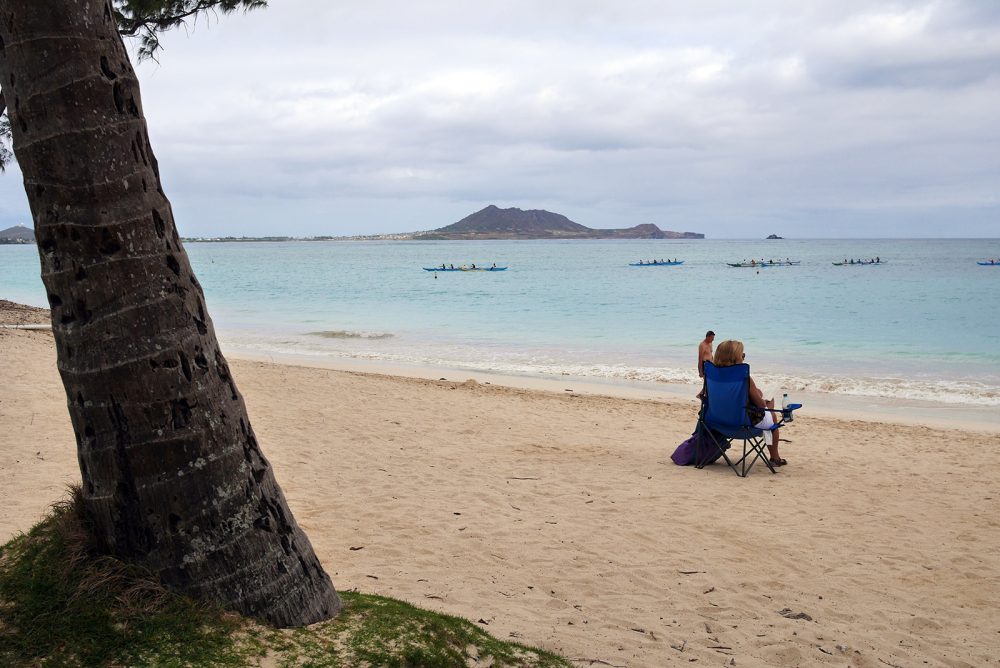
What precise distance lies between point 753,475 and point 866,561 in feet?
8.12

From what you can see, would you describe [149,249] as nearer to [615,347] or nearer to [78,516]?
[78,516]

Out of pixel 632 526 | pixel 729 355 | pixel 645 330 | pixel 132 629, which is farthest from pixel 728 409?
pixel 645 330

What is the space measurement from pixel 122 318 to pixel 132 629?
1.01 m

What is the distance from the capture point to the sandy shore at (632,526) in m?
4.04

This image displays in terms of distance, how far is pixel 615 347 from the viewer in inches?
860

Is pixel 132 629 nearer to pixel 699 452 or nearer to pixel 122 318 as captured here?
pixel 122 318

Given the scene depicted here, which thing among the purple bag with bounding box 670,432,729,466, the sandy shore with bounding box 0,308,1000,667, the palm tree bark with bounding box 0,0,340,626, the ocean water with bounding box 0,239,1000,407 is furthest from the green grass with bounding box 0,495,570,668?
the ocean water with bounding box 0,239,1000,407

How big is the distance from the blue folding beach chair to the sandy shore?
353mm

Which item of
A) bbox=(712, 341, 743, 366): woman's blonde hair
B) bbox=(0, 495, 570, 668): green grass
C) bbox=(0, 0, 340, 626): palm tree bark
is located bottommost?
bbox=(0, 495, 570, 668): green grass

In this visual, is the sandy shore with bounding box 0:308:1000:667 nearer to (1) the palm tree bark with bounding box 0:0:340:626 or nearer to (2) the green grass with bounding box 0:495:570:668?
(2) the green grass with bounding box 0:495:570:668

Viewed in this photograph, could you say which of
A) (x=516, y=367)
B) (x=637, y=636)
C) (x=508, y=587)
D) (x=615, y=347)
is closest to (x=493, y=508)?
(x=508, y=587)

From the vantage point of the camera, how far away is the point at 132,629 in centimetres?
257

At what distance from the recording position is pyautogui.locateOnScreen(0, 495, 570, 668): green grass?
8.21ft

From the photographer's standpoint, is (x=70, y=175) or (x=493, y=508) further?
(x=493, y=508)
